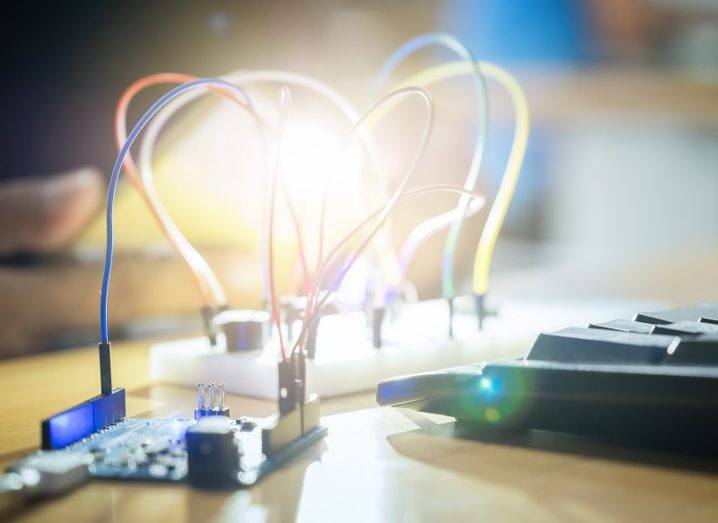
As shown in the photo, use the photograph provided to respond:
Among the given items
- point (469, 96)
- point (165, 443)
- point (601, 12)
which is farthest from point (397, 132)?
point (601, 12)

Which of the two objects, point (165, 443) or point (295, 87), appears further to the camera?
point (295, 87)

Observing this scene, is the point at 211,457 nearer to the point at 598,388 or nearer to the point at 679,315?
the point at 598,388

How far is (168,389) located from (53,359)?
0.83ft

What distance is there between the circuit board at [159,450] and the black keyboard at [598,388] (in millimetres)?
103

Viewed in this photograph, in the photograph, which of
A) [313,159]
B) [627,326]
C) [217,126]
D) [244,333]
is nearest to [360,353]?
[244,333]

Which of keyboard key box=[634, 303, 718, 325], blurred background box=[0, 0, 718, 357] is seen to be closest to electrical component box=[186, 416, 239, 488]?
keyboard key box=[634, 303, 718, 325]

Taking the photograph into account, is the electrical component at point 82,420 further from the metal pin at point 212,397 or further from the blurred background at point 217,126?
the blurred background at point 217,126

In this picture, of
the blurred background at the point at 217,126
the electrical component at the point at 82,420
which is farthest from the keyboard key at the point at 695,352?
the blurred background at the point at 217,126

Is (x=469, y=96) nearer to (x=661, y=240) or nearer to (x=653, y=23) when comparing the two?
(x=653, y=23)

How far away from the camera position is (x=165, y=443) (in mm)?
491

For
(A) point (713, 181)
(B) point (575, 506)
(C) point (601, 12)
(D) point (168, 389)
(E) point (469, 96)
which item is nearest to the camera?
(B) point (575, 506)

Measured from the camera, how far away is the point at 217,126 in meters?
1.27

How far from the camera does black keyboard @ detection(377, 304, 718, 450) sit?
0.47 metres

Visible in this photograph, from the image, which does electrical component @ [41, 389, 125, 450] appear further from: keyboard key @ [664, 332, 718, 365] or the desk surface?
keyboard key @ [664, 332, 718, 365]
